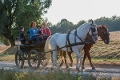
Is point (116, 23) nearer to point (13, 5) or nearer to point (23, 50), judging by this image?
point (13, 5)

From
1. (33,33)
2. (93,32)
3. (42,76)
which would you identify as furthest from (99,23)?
(42,76)

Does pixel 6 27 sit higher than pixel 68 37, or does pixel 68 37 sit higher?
pixel 6 27

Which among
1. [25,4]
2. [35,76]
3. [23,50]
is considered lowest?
[35,76]

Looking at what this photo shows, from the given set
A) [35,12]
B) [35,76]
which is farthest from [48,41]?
[35,12]

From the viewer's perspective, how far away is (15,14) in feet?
133

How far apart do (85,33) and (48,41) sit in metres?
2.15

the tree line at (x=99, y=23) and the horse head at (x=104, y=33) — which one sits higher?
the tree line at (x=99, y=23)

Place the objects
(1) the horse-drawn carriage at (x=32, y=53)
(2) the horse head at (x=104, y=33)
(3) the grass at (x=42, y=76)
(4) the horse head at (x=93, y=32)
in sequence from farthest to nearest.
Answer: (1) the horse-drawn carriage at (x=32, y=53) → (2) the horse head at (x=104, y=33) → (4) the horse head at (x=93, y=32) → (3) the grass at (x=42, y=76)

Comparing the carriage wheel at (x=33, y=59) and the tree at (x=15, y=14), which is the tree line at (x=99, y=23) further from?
the carriage wheel at (x=33, y=59)

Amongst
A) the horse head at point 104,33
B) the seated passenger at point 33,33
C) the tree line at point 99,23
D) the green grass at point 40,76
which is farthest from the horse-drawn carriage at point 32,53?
the tree line at point 99,23

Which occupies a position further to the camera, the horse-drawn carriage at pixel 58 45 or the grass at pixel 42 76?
the horse-drawn carriage at pixel 58 45

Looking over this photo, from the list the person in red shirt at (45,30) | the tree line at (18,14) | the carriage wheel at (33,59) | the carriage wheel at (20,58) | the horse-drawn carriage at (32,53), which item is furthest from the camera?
the tree line at (18,14)

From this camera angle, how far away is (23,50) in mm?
15883

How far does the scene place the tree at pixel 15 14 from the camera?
38.9m
